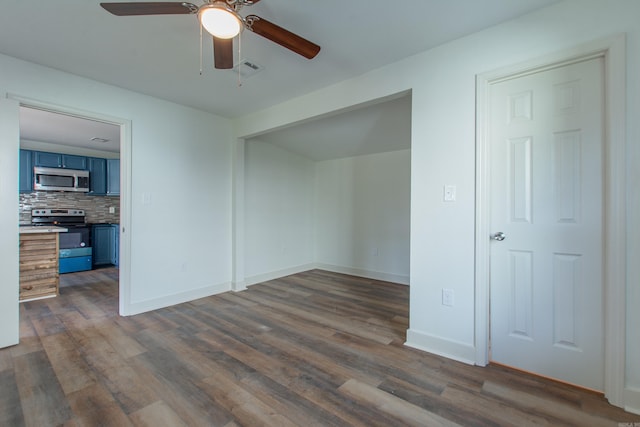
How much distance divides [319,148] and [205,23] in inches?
132

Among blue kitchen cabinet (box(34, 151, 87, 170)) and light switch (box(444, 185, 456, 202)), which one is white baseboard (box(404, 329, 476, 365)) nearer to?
light switch (box(444, 185, 456, 202))

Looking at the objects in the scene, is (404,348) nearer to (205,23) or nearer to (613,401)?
(613,401)

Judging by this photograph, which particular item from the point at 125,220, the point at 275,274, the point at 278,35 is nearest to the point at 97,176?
the point at 125,220

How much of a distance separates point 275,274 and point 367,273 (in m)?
1.56

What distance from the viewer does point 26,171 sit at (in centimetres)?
490

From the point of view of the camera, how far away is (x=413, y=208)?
2.39 meters

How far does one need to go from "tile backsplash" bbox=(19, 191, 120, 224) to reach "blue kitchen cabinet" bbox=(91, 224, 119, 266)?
0.41 m

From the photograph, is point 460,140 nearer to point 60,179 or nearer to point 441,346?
point 441,346

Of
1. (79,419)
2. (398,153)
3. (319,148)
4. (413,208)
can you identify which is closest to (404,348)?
(413,208)

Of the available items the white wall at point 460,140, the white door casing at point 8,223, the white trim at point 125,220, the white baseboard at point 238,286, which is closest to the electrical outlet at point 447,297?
the white wall at point 460,140

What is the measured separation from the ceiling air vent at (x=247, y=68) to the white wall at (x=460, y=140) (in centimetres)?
99

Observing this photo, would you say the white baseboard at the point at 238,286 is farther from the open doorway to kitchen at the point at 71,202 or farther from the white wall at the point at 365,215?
the white wall at the point at 365,215

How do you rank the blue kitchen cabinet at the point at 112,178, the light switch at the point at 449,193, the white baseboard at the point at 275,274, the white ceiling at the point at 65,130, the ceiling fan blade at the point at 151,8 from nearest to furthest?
the ceiling fan blade at the point at 151,8 < the light switch at the point at 449,193 < the white ceiling at the point at 65,130 < the white baseboard at the point at 275,274 < the blue kitchen cabinet at the point at 112,178

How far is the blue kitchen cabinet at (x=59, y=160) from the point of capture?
5.02m
